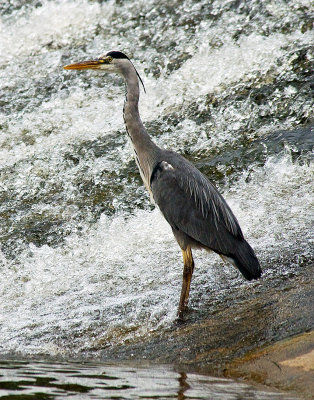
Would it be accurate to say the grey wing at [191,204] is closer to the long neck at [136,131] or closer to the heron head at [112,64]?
the long neck at [136,131]

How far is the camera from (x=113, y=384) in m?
3.16

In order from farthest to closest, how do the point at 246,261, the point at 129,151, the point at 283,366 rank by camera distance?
1. the point at 129,151
2. the point at 246,261
3. the point at 283,366

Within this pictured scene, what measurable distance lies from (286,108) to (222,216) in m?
2.91

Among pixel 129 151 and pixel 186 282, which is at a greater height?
pixel 129 151

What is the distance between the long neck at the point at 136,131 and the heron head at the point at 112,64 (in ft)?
0.15

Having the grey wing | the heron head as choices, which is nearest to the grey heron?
the grey wing

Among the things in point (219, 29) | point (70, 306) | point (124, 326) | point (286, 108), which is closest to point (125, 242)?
point (70, 306)

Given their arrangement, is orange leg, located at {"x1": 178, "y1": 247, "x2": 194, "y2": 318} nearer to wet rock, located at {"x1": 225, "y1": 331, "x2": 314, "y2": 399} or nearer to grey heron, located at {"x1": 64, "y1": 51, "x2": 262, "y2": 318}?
grey heron, located at {"x1": 64, "y1": 51, "x2": 262, "y2": 318}

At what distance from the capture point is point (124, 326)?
4566mm

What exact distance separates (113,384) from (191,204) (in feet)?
7.65

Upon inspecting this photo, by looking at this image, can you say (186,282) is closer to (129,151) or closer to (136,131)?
(136,131)

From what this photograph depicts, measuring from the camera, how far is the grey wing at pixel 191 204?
5199mm

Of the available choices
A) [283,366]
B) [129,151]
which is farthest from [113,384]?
[129,151]

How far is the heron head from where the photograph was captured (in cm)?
577
